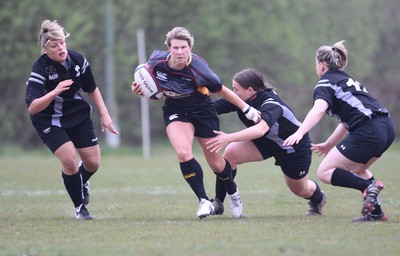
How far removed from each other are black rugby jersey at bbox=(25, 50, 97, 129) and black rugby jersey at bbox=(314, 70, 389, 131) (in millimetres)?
2411

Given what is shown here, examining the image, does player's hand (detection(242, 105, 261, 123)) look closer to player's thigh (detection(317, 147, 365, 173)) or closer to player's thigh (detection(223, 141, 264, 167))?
player's thigh (detection(223, 141, 264, 167))

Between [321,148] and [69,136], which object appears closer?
[321,148]

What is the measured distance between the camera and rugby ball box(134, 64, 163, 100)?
765 centimetres

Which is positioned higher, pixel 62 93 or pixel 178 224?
pixel 62 93

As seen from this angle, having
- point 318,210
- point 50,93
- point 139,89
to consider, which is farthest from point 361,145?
point 50,93

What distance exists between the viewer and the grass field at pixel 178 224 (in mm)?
5832

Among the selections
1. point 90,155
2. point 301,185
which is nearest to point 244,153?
point 301,185

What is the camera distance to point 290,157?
8.09 m

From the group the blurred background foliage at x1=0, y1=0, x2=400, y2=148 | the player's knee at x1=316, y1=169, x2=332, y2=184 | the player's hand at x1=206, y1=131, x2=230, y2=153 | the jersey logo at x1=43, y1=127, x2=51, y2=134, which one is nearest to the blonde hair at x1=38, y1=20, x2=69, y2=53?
the jersey logo at x1=43, y1=127, x2=51, y2=134

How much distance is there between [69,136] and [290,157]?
224 cm

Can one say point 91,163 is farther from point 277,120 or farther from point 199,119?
point 277,120

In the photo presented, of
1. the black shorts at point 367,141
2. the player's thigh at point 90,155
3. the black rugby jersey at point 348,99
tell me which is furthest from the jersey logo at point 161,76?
the black shorts at point 367,141

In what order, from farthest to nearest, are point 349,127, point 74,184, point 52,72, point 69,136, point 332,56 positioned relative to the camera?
point 69,136 → point 74,184 → point 52,72 → point 332,56 → point 349,127

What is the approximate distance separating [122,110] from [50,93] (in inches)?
871
